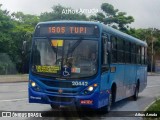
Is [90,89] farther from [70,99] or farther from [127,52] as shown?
[127,52]

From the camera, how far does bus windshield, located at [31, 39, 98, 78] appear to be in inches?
429

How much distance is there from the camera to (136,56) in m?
17.0

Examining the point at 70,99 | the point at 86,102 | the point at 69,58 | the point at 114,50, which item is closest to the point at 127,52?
the point at 114,50

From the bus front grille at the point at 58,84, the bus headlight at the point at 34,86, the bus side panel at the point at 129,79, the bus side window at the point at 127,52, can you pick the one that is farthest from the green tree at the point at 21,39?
the bus front grille at the point at 58,84

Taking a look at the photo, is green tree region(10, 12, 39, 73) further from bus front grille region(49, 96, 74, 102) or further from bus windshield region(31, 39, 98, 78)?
bus front grille region(49, 96, 74, 102)

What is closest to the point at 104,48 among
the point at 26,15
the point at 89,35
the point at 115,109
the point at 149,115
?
the point at 89,35

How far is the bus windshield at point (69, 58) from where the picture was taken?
35.7 feet

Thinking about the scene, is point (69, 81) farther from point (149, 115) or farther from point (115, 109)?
point (115, 109)

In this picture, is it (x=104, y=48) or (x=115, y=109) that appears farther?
(x=115, y=109)

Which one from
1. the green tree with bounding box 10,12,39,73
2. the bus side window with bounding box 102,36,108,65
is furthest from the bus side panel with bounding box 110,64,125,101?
the green tree with bounding box 10,12,39,73

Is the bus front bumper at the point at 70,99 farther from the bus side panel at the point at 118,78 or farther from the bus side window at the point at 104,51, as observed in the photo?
the bus side panel at the point at 118,78

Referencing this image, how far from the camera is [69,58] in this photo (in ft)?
36.0

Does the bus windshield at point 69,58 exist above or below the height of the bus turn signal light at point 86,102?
above

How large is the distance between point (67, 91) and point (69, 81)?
0.26m
